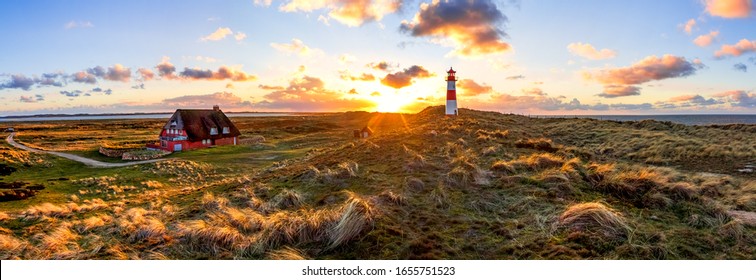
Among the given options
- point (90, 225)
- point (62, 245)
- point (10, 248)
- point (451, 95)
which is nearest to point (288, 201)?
point (62, 245)

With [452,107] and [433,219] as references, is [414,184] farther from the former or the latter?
[452,107]

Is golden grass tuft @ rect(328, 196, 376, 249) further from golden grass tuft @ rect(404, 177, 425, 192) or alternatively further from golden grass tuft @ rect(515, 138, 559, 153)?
golden grass tuft @ rect(515, 138, 559, 153)

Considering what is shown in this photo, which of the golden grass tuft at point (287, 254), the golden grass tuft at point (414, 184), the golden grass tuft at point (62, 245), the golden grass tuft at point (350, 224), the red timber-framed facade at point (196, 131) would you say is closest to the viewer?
the golden grass tuft at point (287, 254)

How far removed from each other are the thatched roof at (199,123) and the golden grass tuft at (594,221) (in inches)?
1879

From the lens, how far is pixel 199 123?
47.9 m

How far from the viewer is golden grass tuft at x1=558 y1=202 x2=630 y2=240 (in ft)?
15.7

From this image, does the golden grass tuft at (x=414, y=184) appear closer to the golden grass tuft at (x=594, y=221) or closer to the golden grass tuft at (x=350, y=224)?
the golden grass tuft at (x=350, y=224)

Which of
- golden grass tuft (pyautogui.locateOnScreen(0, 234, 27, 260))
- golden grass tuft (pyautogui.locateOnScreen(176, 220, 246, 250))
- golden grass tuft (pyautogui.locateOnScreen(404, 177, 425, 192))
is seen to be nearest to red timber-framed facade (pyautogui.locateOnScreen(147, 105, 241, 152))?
golden grass tuft (pyautogui.locateOnScreen(0, 234, 27, 260))

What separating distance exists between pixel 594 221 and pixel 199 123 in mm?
50453

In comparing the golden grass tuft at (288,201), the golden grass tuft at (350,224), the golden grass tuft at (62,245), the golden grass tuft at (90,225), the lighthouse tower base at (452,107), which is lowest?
the golden grass tuft at (90,225)

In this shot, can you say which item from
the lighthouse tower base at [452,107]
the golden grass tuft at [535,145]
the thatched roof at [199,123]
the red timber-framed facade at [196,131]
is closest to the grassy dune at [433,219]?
the golden grass tuft at [535,145]

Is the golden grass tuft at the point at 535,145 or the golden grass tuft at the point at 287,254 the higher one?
the golden grass tuft at the point at 535,145

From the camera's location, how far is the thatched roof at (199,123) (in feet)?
149
